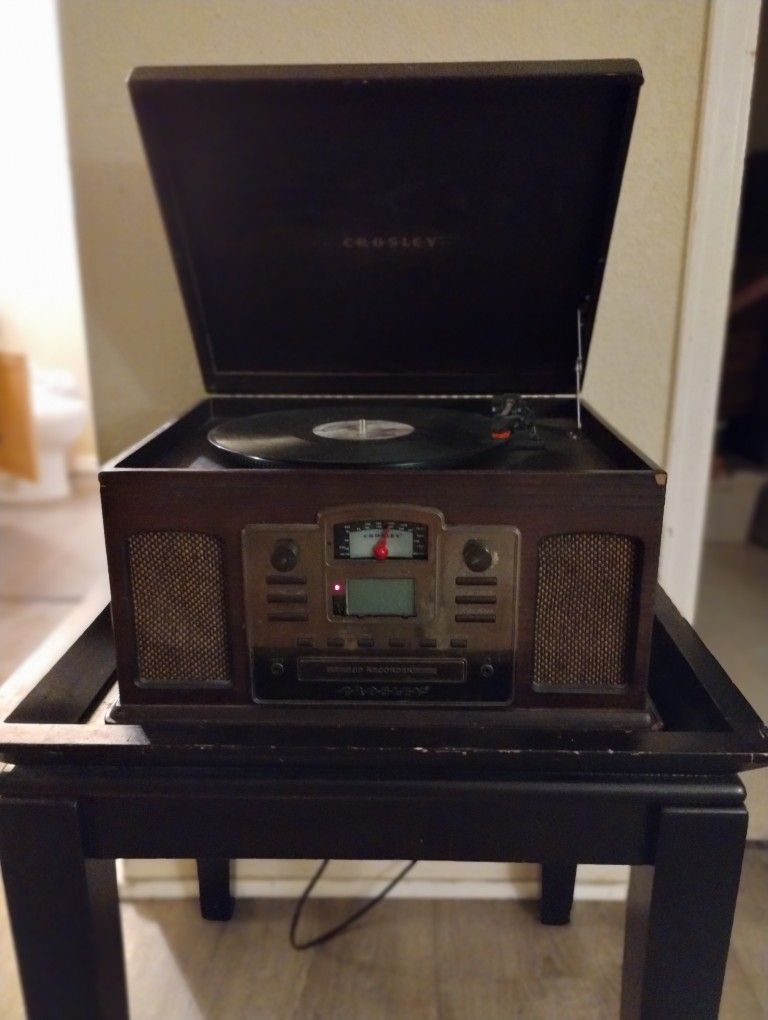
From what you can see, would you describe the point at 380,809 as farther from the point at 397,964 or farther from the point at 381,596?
the point at 397,964

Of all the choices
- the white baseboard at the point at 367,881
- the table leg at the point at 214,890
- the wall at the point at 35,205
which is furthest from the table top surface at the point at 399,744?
the wall at the point at 35,205

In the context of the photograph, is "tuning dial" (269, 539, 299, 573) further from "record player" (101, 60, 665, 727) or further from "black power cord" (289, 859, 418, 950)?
"black power cord" (289, 859, 418, 950)

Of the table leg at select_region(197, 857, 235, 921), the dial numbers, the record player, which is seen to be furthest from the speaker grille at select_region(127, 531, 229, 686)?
the table leg at select_region(197, 857, 235, 921)

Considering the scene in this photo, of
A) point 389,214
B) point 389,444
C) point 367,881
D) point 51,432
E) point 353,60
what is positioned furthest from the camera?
point 51,432

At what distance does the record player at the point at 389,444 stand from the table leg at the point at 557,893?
70cm

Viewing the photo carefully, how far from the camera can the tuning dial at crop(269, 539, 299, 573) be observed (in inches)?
28.6

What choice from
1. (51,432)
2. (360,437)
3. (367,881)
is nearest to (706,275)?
(360,437)

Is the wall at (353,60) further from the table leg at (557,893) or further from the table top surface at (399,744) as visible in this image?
the table leg at (557,893)

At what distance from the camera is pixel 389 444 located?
2.72 feet

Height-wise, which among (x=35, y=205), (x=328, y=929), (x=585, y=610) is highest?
(x=35, y=205)

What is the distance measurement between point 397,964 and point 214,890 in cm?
32

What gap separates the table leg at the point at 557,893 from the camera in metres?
1.36

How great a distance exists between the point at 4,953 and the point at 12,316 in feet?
10.4

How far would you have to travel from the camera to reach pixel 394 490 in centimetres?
71
